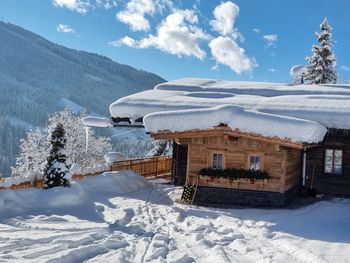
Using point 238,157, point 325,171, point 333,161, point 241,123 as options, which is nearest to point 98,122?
point 238,157

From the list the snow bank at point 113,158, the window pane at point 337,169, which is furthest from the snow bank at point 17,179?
the window pane at point 337,169

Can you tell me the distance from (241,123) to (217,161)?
219 centimetres

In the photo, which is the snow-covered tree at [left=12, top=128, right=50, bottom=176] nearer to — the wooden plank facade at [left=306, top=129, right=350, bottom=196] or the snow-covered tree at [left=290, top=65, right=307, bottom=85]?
the snow-covered tree at [left=290, top=65, right=307, bottom=85]

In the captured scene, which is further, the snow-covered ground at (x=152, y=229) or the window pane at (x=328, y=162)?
the window pane at (x=328, y=162)

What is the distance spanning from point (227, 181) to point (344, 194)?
216 inches

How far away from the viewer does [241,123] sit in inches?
570

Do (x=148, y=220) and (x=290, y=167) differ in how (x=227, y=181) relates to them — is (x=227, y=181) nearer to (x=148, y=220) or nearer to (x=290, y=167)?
(x=290, y=167)

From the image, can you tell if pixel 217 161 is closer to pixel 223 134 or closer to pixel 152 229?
pixel 223 134

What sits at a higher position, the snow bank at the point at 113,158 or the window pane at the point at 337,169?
the window pane at the point at 337,169

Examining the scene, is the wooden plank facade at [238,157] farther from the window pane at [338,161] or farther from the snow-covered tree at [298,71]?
the snow-covered tree at [298,71]

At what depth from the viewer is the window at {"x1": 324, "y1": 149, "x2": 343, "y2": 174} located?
17891 millimetres

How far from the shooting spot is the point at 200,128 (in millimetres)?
15047

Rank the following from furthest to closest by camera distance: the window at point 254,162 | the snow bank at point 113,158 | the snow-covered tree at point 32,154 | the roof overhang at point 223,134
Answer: the snow-covered tree at point 32,154
the snow bank at point 113,158
the window at point 254,162
the roof overhang at point 223,134

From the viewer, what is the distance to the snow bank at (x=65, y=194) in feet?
41.0
